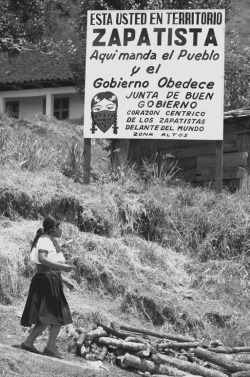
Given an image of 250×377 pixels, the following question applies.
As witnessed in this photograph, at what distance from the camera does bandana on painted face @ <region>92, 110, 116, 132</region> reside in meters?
14.0

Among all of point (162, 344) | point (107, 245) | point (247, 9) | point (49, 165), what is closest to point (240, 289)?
point (107, 245)

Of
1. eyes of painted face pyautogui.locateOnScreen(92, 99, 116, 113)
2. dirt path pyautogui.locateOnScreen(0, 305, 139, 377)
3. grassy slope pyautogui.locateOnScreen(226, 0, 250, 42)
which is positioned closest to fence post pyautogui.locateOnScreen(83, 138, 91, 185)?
eyes of painted face pyautogui.locateOnScreen(92, 99, 116, 113)

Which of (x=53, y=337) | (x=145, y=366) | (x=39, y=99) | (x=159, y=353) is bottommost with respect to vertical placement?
(x=145, y=366)

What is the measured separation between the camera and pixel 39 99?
117 ft

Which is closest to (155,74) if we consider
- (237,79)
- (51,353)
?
(51,353)

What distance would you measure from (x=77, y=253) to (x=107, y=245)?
2.04 feet

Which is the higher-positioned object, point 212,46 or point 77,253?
point 212,46

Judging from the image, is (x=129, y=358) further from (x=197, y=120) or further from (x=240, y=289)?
(x=197, y=120)

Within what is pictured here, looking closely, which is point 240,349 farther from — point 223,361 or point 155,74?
point 155,74

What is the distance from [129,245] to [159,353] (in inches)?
142

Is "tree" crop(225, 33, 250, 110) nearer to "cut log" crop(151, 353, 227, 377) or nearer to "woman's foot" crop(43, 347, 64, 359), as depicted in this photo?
"cut log" crop(151, 353, 227, 377)

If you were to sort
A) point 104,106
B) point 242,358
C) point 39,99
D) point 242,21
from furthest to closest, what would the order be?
point 242,21
point 39,99
point 104,106
point 242,358

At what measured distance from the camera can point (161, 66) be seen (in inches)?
554

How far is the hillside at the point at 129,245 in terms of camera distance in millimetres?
10555
